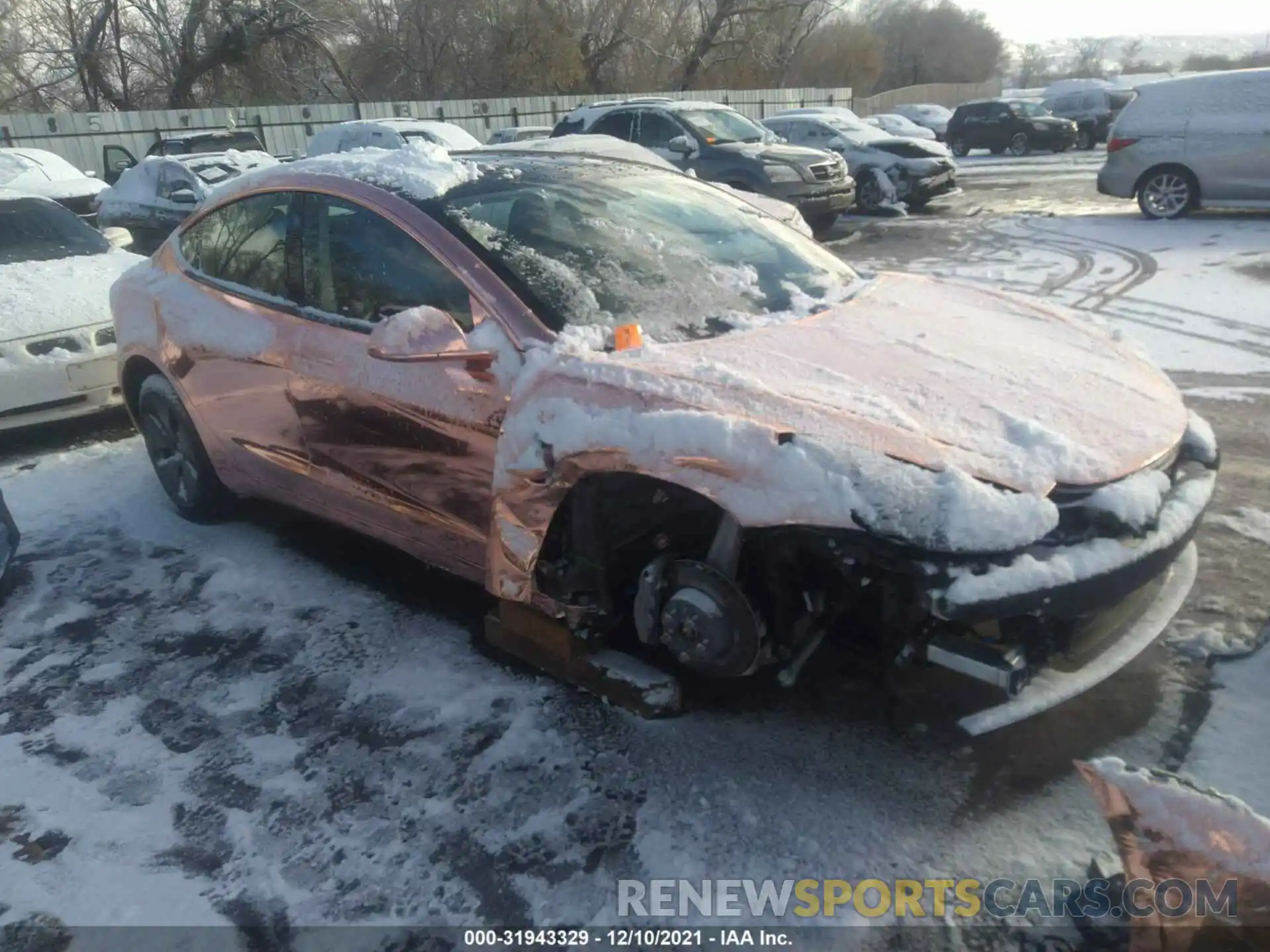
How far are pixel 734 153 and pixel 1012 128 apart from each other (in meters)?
16.1

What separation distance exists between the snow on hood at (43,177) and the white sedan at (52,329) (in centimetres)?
765

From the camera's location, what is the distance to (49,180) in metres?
13.6

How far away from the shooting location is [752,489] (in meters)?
2.34

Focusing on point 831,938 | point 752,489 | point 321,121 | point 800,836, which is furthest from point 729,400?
point 321,121

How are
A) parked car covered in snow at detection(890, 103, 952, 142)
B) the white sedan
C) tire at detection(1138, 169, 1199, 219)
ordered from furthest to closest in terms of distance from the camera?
parked car covered in snow at detection(890, 103, 952, 142)
tire at detection(1138, 169, 1199, 219)
the white sedan

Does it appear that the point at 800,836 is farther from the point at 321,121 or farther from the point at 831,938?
the point at 321,121

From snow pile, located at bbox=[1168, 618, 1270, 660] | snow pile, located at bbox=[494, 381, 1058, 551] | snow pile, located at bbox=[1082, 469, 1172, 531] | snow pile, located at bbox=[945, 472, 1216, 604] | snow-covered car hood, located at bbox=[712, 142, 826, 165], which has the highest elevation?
snow-covered car hood, located at bbox=[712, 142, 826, 165]

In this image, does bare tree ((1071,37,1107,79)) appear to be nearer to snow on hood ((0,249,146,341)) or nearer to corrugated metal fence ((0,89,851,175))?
corrugated metal fence ((0,89,851,175))

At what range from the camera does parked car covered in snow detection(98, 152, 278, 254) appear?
484 inches

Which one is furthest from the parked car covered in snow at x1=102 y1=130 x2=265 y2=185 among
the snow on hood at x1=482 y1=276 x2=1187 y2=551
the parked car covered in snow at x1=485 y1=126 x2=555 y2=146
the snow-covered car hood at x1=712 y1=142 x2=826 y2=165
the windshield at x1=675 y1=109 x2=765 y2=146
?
the snow on hood at x1=482 y1=276 x2=1187 y2=551

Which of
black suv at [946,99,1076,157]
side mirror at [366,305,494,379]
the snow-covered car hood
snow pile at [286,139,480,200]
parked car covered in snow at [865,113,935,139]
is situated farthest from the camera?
parked car covered in snow at [865,113,935,139]

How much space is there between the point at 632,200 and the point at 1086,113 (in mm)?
26938

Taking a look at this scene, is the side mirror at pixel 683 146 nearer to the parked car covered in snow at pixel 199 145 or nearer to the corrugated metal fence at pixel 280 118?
the parked car covered in snow at pixel 199 145

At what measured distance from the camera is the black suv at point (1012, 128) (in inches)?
958
